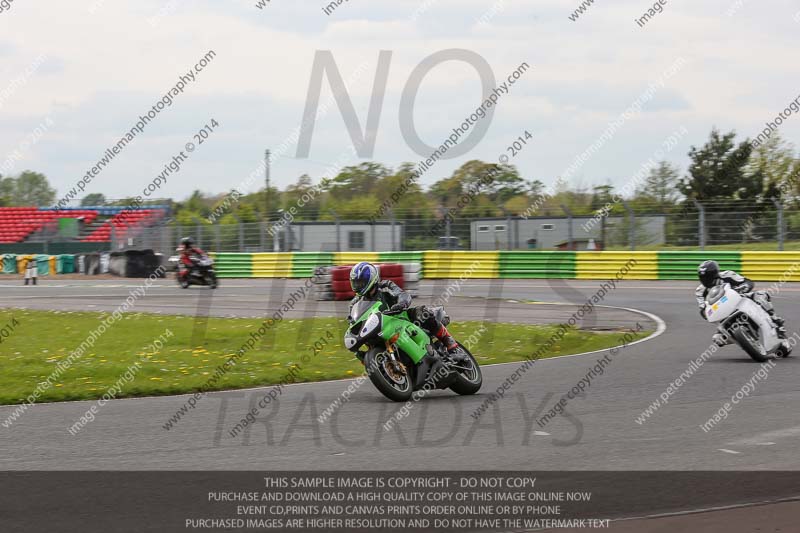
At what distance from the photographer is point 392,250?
34.1 m

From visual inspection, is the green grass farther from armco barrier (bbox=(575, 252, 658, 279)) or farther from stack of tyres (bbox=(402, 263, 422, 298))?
armco barrier (bbox=(575, 252, 658, 279))

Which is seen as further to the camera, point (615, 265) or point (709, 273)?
point (615, 265)

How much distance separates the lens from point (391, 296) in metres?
9.33

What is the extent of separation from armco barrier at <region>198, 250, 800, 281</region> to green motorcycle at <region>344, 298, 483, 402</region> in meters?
17.1

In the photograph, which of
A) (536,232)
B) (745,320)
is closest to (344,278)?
(536,232)

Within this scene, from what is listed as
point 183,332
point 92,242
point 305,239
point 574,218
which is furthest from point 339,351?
point 92,242

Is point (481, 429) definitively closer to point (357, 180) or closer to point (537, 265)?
point (537, 265)

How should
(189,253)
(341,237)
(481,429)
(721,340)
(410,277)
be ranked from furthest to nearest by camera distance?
1. (341,237)
2. (189,253)
3. (410,277)
4. (721,340)
5. (481,429)

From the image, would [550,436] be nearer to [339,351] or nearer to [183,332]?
[339,351]

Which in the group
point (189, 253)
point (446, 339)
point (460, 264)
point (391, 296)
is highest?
point (391, 296)

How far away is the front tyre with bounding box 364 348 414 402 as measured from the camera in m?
9.06

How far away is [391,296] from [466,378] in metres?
1.18

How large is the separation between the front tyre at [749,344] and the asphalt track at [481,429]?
223 millimetres

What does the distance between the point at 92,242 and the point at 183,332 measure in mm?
30810
